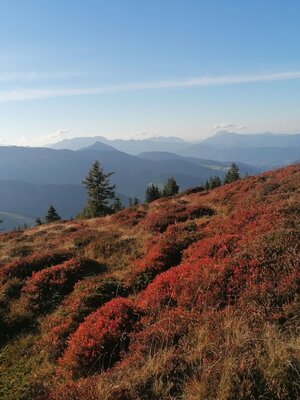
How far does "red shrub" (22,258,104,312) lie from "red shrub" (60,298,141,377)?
11.0 ft

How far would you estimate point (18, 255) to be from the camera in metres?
20.8

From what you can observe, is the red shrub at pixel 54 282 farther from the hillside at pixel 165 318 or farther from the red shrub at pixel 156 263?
the red shrub at pixel 156 263

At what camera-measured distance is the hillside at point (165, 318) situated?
18.2ft

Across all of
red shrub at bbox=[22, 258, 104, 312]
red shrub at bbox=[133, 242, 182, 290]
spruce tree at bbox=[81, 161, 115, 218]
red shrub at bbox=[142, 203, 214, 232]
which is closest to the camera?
red shrub at bbox=[133, 242, 182, 290]

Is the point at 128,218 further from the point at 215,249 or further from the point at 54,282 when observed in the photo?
the point at 215,249

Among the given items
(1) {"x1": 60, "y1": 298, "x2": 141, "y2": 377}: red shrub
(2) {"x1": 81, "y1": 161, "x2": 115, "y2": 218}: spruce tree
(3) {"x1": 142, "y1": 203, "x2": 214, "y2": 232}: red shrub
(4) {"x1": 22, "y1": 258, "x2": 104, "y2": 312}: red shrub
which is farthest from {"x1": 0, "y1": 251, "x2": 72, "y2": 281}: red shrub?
(2) {"x1": 81, "y1": 161, "x2": 115, "y2": 218}: spruce tree

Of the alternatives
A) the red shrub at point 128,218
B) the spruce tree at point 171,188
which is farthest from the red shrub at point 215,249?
the spruce tree at point 171,188

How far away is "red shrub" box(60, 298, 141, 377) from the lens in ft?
25.8

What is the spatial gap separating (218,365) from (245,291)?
3365 mm

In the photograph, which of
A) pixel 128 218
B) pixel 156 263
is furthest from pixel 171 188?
pixel 156 263

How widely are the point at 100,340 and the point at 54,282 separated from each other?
229 inches

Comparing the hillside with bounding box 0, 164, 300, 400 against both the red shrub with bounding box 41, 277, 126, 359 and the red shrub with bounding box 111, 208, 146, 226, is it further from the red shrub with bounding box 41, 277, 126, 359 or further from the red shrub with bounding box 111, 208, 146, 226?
the red shrub with bounding box 111, 208, 146, 226

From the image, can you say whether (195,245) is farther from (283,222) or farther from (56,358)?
(56,358)

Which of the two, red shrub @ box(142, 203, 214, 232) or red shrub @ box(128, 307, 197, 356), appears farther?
red shrub @ box(142, 203, 214, 232)
